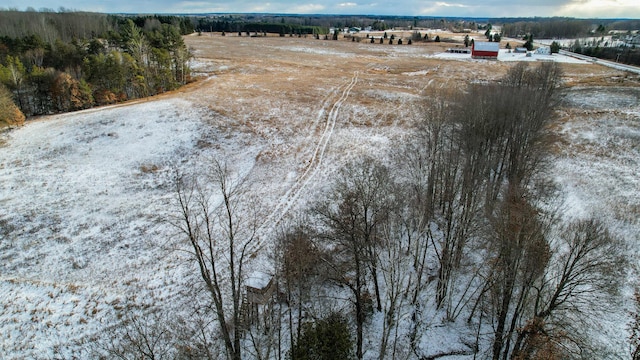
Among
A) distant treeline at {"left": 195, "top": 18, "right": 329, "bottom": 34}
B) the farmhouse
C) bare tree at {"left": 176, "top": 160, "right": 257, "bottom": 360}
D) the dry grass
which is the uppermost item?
distant treeline at {"left": 195, "top": 18, "right": 329, "bottom": 34}

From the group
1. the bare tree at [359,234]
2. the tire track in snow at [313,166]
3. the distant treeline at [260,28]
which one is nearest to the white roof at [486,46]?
the tire track in snow at [313,166]

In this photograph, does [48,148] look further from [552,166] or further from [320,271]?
[552,166]

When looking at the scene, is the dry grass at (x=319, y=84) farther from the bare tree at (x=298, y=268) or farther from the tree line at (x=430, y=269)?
the bare tree at (x=298, y=268)

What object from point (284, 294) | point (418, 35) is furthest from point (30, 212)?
point (418, 35)

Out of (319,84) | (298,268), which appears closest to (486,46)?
(319,84)

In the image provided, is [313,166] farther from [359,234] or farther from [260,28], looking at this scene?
[260,28]

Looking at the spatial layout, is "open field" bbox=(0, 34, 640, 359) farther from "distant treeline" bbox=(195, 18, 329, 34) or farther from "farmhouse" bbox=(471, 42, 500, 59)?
"distant treeline" bbox=(195, 18, 329, 34)

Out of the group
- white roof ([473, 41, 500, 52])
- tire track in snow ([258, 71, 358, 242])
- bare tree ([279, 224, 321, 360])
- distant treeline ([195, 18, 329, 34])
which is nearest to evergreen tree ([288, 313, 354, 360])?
bare tree ([279, 224, 321, 360])
